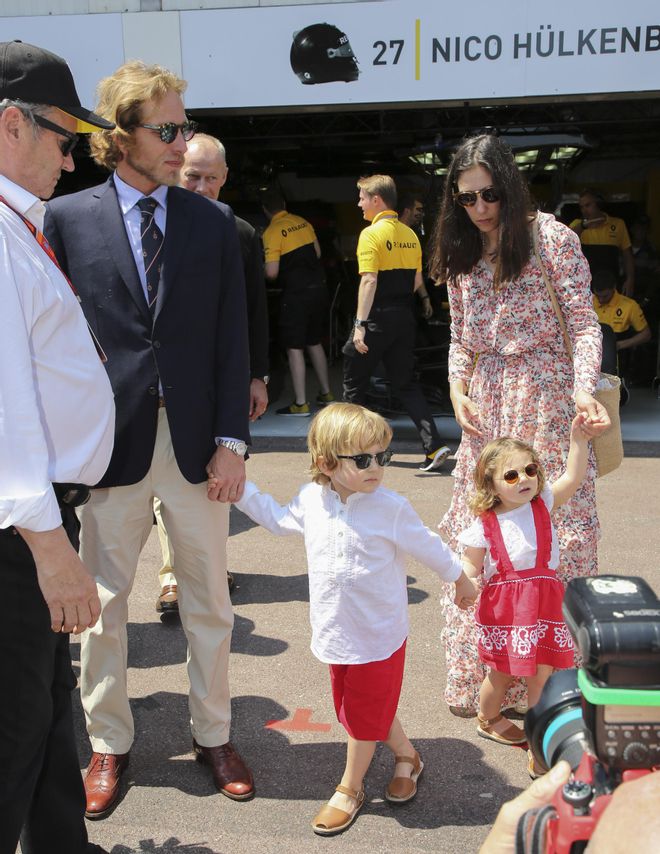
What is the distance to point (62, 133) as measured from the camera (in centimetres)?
206

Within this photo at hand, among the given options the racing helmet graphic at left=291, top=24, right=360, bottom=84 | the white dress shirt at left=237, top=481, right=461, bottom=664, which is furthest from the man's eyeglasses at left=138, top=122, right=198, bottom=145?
the racing helmet graphic at left=291, top=24, right=360, bottom=84

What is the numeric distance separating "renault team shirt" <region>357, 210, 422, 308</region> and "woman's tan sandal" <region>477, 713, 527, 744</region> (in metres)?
4.23

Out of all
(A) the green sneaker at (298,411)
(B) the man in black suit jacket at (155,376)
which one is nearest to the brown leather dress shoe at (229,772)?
(B) the man in black suit jacket at (155,376)

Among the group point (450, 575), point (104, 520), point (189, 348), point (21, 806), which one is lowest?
point (21, 806)

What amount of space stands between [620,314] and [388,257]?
10.2ft

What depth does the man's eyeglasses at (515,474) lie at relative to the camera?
112 inches

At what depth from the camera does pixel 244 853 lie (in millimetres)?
2576

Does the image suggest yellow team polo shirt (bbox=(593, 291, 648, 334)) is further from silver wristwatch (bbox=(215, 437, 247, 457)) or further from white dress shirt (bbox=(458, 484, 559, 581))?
silver wristwatch (bbox=(215, 437, 247, 457))

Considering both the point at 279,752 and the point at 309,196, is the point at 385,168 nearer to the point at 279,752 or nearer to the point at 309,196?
the point at 309,196

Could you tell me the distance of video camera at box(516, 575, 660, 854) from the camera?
1.07 m

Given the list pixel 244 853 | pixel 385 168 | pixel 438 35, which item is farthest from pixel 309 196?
pixel 244 853

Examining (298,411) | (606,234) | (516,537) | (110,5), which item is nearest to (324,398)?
(298,411)

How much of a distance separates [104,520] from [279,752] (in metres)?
1.07

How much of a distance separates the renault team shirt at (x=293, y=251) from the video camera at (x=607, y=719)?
7.57 meters
